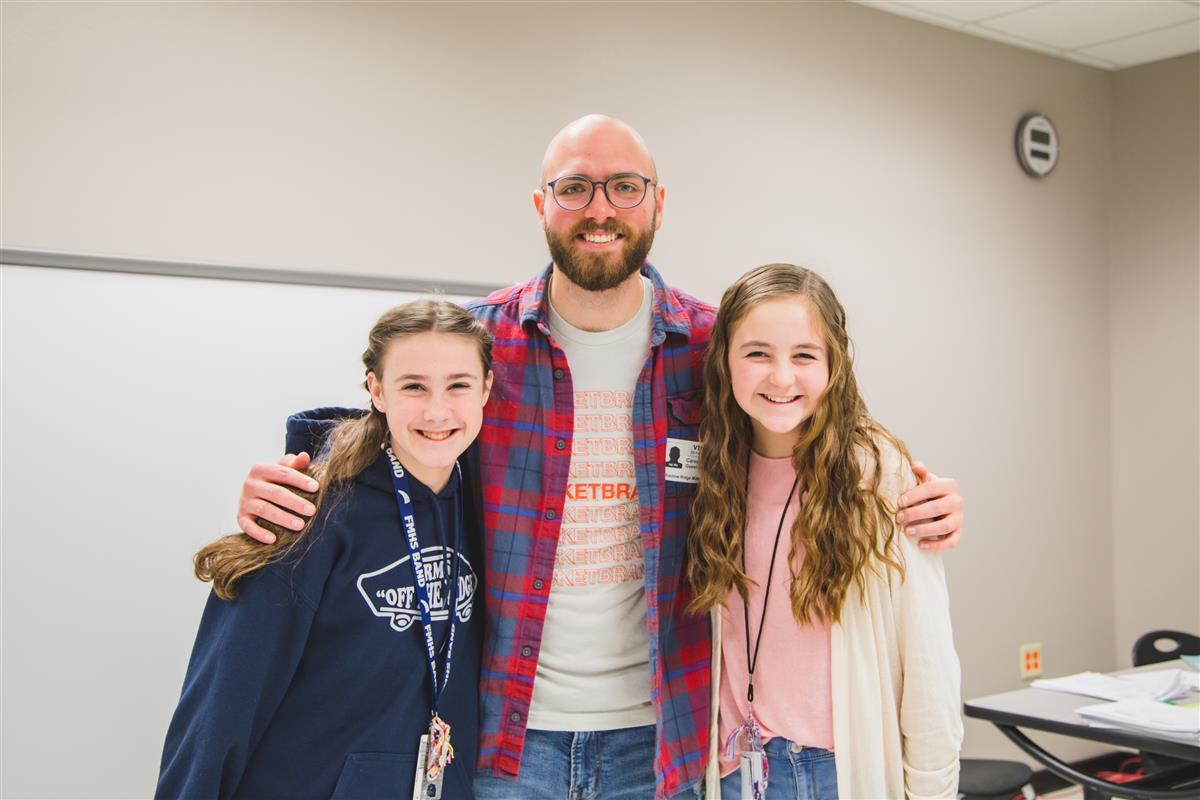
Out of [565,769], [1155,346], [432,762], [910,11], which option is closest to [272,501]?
[432,762]

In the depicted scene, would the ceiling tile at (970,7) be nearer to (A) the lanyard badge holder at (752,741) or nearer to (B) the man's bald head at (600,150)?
(B) the man's bald head at (600,150)

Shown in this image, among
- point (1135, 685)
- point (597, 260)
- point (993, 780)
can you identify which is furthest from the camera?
point (993, 780)

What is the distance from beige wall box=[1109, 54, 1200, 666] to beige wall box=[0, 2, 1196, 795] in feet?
0.09

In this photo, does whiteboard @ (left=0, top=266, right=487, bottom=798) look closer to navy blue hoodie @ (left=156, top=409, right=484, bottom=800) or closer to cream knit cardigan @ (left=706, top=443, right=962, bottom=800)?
navy blue hoodie @ (left=156, top=409, right=484, bottom=800)

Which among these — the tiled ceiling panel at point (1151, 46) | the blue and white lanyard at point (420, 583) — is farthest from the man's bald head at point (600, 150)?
the tiled ceiling panel at point (1151, 46)

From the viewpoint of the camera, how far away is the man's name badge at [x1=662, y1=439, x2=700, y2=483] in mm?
2055

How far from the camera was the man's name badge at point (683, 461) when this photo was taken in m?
2.05

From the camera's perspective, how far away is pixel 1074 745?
15.8ft

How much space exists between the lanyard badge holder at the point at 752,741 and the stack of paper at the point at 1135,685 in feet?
5.25

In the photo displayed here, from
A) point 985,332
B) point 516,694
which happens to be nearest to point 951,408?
point 985,332

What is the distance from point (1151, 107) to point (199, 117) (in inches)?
166

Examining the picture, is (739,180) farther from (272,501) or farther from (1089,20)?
(272,501)

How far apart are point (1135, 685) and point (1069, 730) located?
48 centimetres

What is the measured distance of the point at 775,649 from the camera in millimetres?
1954
